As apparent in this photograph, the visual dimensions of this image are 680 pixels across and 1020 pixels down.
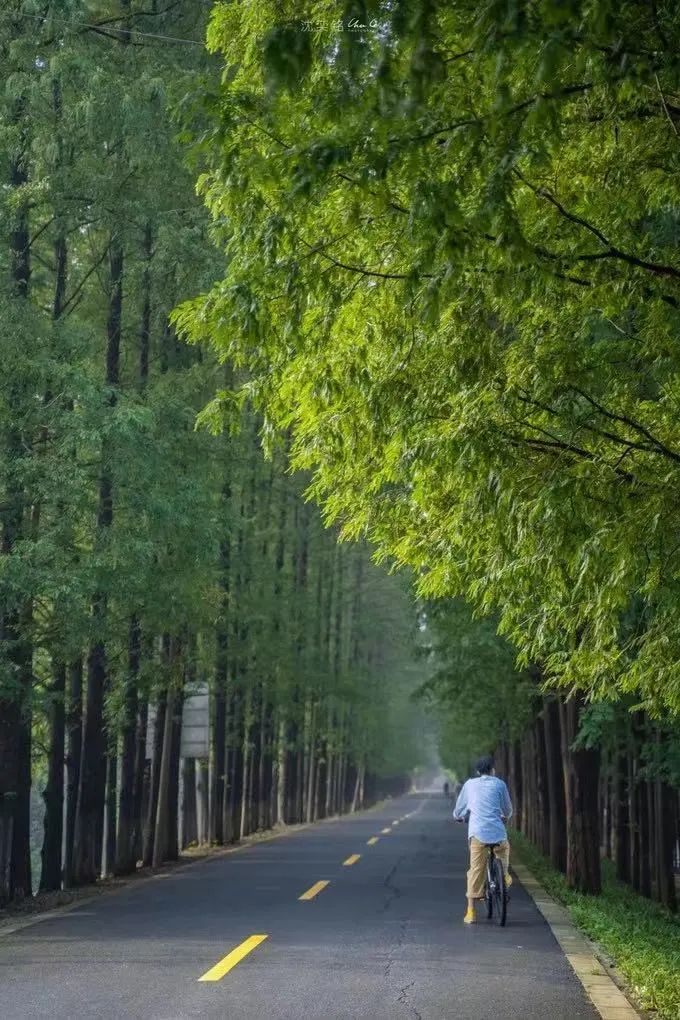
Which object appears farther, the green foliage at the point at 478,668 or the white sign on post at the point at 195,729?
the white sign on post at the point at 195,729

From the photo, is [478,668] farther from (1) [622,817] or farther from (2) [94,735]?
(2) [94,735]

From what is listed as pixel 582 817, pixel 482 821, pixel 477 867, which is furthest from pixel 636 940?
pixel 582 817

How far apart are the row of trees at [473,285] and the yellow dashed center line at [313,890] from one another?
314 inches

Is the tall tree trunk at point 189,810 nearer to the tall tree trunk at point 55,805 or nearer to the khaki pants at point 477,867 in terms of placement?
the tall tree trunk at point 55,805

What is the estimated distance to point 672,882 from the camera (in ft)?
85.2

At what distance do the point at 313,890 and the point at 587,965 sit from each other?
6.96m

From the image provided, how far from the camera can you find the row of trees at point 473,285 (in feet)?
18.9

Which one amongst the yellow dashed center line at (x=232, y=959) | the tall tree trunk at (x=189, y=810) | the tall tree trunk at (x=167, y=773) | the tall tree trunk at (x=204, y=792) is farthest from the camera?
the tall tree trunk at (x=204, y=792)

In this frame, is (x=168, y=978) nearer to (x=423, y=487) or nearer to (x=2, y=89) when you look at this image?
(x=423, y=487)

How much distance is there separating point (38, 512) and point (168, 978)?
8890 millimetres

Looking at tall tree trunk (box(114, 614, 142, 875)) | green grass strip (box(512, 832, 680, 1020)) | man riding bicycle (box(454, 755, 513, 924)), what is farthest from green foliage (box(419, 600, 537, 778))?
man riding bicycle (box(454, 755, 513, 924))

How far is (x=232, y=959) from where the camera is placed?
11.0 m

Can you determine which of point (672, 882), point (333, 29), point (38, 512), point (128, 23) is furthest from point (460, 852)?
point (333, 29)

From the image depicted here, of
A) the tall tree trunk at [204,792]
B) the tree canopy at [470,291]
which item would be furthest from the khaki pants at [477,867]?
the tall tree trunk at [204,792]
